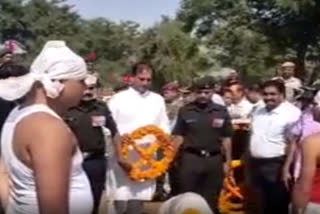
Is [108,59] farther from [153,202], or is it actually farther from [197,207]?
[197,207]

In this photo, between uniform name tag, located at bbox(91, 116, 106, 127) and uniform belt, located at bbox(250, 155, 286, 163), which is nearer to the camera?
uniform name tag, located at bbox(91, 116, 106, 127)

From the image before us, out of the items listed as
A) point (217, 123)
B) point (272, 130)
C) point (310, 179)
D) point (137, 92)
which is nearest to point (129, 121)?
point (137, 92)

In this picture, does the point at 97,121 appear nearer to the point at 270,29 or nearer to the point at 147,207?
the point at 147,207

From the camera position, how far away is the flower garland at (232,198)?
1167 cm

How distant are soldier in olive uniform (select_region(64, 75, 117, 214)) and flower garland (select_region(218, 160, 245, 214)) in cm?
212

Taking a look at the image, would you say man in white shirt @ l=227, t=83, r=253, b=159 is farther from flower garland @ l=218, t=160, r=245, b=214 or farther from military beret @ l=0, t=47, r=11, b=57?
military beret @ l=0, t=47, r=11, b=57

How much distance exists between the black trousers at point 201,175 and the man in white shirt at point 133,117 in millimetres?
375

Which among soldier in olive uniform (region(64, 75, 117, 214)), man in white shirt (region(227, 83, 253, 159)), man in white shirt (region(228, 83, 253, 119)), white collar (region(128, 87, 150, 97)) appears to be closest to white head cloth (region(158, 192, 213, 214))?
soldier in olive uniform (region(64, 75, 117, 214))

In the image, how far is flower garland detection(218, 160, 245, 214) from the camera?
1167 cm

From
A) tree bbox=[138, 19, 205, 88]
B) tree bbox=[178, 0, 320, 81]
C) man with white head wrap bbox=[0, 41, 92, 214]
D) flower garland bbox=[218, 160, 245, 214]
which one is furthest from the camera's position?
tree bbox=[138, 19, 205, 88]

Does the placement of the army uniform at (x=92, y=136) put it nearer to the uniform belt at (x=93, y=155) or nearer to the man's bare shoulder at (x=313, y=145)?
the uniform belt at (x=93, y=155)

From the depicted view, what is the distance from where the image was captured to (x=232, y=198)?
38.8ft

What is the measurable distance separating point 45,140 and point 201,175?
670 cm

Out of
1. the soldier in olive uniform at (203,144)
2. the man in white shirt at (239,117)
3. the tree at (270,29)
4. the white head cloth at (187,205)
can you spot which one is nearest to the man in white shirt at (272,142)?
the soldier in olive uniform at (203,144)
